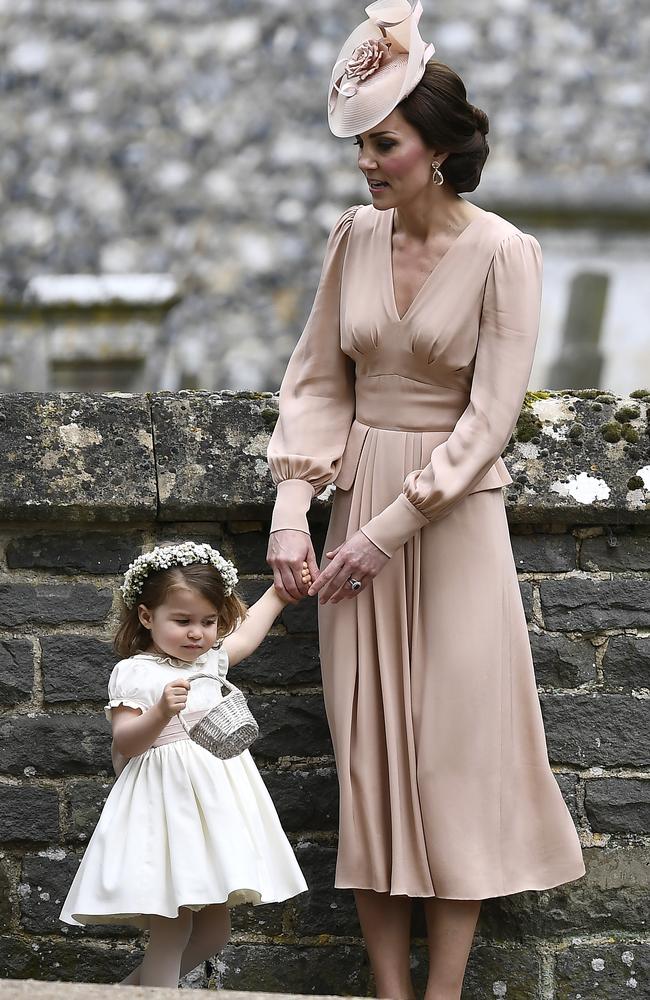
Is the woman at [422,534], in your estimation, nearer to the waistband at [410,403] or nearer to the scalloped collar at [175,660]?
the waistband at [410,403]

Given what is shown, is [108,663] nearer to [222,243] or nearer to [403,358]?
[403,358]

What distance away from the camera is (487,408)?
9.95 ft

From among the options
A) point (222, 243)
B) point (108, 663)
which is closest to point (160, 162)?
point (222, 243)

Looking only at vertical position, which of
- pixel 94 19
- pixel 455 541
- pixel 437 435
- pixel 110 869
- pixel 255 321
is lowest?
pixel 110 869

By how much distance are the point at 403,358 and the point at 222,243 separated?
880cm

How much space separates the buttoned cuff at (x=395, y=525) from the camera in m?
3.04

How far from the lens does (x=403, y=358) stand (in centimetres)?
315

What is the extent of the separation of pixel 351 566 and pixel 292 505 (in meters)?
0.24

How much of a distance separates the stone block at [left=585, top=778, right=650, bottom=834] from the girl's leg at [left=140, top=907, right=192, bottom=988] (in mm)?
1004

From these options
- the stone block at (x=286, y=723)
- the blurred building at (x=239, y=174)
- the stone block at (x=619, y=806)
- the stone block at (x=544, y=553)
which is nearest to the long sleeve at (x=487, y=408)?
the stone block at (x=544, y=553)

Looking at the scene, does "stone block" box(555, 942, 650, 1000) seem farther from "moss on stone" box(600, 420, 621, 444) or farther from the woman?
"moss on stone" box(600, 420, 621, 444)

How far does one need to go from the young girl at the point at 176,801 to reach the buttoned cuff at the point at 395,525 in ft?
1.05

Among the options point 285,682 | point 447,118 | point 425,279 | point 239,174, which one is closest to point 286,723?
point 285,682

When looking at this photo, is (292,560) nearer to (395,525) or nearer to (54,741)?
(395,525)
